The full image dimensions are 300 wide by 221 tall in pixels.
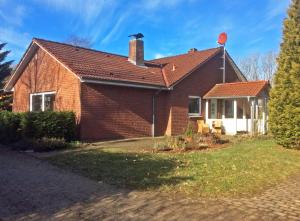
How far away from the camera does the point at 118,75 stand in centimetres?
2077

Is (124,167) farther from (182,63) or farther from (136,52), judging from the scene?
(182,63)

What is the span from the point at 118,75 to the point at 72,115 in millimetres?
3941

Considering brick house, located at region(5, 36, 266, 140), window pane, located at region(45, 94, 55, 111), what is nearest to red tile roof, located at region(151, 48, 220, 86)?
brick house, located at region(5, 36, 266, 140)

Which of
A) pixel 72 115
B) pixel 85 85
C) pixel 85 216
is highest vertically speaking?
pixel 85 85

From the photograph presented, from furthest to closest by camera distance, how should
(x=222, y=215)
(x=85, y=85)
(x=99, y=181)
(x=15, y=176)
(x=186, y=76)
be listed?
1. (x=186, y=76)
2. (x=85, y=85)
3. (x=15, y=176)
4. (x=99, y=181)
5. (x=222, y=215)

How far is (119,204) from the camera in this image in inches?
289

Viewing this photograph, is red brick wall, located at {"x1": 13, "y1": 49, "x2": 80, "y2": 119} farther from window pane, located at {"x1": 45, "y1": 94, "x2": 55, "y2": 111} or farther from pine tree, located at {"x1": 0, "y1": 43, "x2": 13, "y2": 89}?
pine tree, located at {"x1": 0, "y1": 43, "x2": 13, "y2": 89}

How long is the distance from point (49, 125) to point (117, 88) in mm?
4591

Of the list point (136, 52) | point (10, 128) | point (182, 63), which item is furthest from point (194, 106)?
point (10, 128)

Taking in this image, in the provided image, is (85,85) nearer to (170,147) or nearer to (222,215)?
(170,147)

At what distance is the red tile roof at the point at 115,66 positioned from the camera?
19.8 metres

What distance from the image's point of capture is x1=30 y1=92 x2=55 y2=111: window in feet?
71.5

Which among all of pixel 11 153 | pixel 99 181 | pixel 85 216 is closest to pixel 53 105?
pixel 11 153

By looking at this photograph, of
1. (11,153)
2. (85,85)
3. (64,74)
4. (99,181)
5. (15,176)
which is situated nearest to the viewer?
(99,181)
